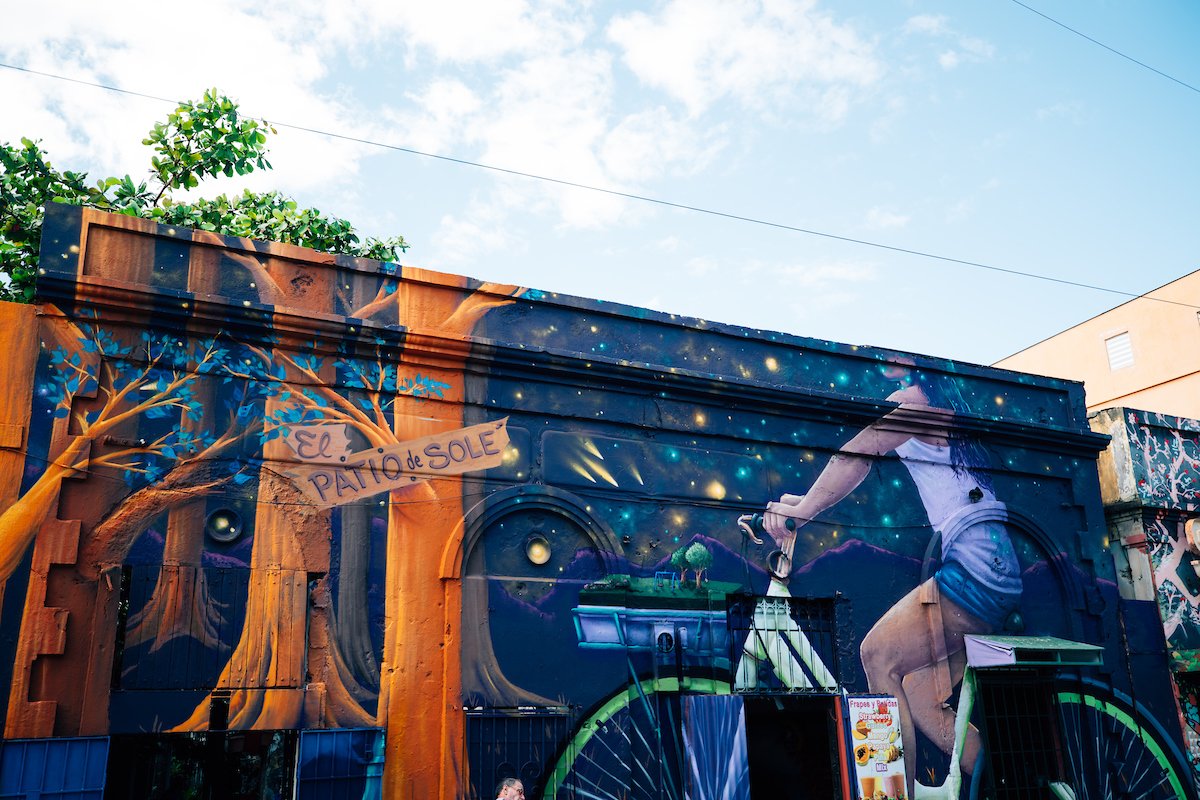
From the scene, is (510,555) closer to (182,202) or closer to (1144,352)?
(182,202)

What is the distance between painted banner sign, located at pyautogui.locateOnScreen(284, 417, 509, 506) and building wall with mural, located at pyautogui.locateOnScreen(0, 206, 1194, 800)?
24mm

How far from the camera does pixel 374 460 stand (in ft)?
27.0

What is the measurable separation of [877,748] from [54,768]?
709 centimetres

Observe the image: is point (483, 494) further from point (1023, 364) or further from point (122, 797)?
point (1023, 364)

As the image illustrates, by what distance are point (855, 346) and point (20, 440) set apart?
8.14 metres

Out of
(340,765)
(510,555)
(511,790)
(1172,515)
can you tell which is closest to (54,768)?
(340,765)

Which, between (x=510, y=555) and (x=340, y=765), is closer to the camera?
(x=340, y=765)

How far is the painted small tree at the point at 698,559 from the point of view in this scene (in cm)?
923

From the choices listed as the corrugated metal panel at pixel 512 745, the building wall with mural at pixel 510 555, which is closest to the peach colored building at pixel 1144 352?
the building wall with mural at pixel 510 555

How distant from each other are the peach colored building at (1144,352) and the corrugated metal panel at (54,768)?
69.9ft

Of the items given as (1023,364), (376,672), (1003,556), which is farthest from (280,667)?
(1023,364)

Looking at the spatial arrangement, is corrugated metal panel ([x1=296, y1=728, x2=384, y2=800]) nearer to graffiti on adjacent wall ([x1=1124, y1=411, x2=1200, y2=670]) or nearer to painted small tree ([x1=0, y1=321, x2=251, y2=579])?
painted small tree ([x1=0, y1=321, x2=251, y2=579])

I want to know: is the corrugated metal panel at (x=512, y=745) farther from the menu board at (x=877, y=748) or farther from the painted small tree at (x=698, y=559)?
the menu board at (x=877, y=748)

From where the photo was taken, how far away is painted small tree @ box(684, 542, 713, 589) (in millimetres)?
9227
